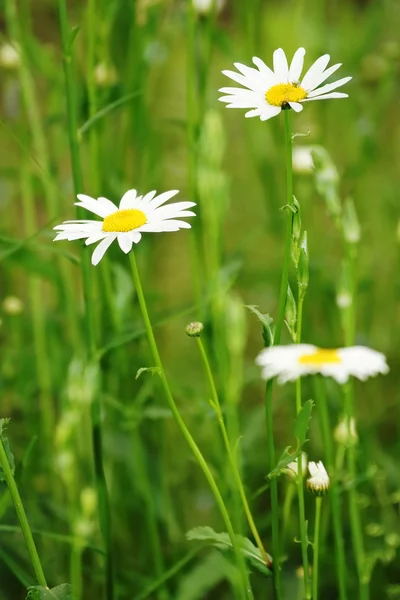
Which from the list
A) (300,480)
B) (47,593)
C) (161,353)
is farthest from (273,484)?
(161,353)

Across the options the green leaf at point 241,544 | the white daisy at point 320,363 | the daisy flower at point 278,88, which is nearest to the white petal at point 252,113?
the daisy flower at point 278,88

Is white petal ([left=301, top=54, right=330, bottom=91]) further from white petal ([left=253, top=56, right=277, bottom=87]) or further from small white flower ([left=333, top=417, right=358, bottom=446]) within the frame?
small white flower ([left=333, top=417, right=358, bottom=446])

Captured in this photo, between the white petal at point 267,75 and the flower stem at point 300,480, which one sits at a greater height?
the white petal at point 267,75

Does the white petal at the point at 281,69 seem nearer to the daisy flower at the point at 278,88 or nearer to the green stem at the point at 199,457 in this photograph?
the daisy flower at the point at 278,88

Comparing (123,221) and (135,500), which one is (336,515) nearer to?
(123,221)

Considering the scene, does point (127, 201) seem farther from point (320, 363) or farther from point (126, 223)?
point (320, 363)

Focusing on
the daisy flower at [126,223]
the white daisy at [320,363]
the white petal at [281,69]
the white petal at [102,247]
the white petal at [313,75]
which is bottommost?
the white daisy at [320,363]

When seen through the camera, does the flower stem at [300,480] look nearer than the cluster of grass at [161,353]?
A: Yes

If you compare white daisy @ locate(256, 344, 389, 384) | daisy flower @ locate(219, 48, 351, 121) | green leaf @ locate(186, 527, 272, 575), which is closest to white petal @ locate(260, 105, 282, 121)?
daisy flower @ locate(219, 48, 351, 121)

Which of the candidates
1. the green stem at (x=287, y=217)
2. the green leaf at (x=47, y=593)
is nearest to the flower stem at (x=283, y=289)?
the green stem at (x=287, y=217)
